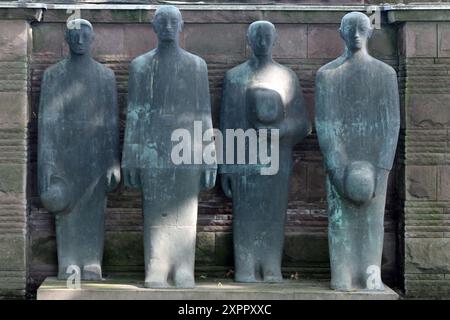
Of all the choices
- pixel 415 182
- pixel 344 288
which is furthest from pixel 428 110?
pixel 344 288

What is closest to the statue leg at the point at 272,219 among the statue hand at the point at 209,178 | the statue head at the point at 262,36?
the statue hand at the point at 209,178

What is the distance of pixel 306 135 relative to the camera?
9984 millimetres

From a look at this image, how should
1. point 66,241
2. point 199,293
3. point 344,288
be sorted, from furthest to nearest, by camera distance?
point 66,241, point 344,288, point 199,293

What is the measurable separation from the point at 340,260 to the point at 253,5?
2494 millimetres

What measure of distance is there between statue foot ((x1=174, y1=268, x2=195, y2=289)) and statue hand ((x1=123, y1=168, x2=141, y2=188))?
0.82 meters

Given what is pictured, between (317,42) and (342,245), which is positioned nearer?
(342,245)

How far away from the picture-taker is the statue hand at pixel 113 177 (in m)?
9.80

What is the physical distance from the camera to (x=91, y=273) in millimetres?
9789

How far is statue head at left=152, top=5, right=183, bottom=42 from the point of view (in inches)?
372

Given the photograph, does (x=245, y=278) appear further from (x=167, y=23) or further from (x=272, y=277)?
(x=167, y=23)

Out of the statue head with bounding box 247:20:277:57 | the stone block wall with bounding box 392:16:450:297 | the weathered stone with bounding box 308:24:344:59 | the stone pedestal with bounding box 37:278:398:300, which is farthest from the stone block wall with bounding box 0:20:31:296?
the stone block wall with bounding box 392:16:450:297

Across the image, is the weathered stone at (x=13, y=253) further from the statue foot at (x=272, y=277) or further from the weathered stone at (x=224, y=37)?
the weathered stone at (x=224, y=37)

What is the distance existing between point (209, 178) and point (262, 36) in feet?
4.36

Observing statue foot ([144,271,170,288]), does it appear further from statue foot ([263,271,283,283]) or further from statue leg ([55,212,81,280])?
statue foot ([263,271,283,283])
